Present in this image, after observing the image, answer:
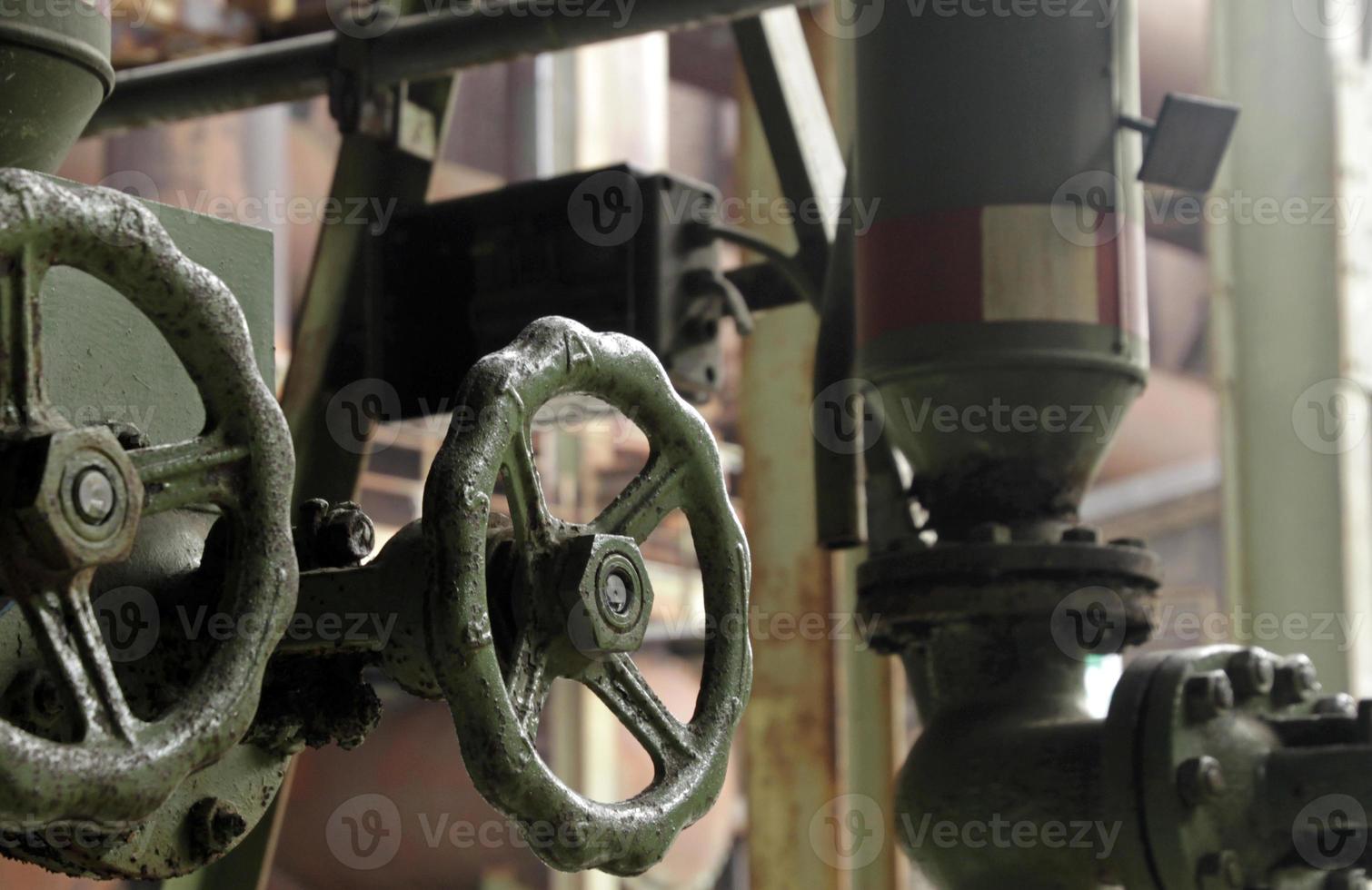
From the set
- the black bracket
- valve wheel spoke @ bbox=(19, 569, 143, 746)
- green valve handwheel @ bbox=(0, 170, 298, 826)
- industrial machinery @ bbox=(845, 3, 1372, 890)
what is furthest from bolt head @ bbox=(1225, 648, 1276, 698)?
valve wheel spoke @ bbox=(19, 569, 143, 746)

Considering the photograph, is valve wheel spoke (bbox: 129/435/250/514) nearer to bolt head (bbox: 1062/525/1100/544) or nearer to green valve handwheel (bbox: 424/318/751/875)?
green valve handwheel (bbox: 424/318/751/875)

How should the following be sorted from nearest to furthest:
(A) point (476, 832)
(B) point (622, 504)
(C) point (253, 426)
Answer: (C) point (253, 426) < (B) point (622, 504) < (A) point (476, 832)

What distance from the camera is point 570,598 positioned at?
1.25 metres

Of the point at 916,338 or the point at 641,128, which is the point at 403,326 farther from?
the point at 641,128

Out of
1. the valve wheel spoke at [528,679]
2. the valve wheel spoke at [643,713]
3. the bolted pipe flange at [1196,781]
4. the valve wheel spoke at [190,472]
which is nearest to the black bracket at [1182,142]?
the bolted pipe flange at [1196,781]

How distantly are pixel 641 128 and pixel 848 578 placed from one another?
303cm

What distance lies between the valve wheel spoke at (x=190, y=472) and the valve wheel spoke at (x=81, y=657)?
8 cm

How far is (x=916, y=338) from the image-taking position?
7.84 feet

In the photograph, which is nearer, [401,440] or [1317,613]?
[1317,613]

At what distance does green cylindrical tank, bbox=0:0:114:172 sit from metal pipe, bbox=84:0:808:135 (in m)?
1.11

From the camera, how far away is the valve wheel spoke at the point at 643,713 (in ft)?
4.45

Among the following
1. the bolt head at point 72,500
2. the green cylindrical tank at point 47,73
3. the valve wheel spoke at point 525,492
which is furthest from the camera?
the green cylindrical tank at point 47,73

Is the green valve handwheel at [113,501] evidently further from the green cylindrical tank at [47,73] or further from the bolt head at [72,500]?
the green cylindrical tank at [47,73]

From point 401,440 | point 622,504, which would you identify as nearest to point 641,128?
point 401,440
